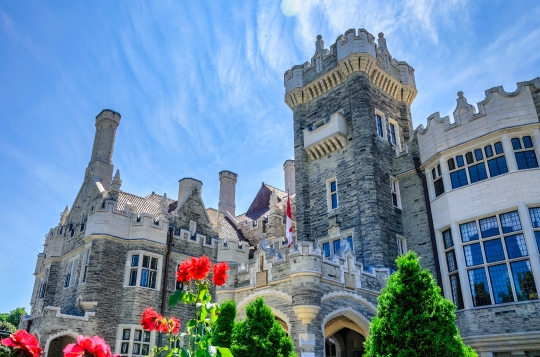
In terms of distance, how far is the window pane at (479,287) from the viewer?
15047 millimetres

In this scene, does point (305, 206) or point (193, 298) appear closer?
point (193, 298)

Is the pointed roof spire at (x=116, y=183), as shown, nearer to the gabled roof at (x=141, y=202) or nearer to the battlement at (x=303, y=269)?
the gabled roof at (x=141, y=202)

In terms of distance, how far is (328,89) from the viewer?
A: 22.8 metres

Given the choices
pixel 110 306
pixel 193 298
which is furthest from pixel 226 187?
pixel 193 298

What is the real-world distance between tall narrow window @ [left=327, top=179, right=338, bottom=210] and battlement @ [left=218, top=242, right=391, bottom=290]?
183 inches

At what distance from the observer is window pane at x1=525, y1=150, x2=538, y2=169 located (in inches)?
603

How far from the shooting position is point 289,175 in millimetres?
33125

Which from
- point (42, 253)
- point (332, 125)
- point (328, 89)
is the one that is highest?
point (328, 89)

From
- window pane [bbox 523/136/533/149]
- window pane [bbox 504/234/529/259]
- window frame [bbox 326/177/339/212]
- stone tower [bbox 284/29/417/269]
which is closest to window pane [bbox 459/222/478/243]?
window pane [bbox 504/234/529/259]

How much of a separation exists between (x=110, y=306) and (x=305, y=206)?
9.85m

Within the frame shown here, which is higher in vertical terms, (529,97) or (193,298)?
(529,97)

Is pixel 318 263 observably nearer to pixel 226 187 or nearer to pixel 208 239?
pixel 208 239

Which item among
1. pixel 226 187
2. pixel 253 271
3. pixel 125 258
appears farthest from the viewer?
pixel 226 187

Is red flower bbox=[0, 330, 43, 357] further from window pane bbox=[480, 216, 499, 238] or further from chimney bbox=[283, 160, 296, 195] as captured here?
chimney bbox=[283, 160, 296, 195]
